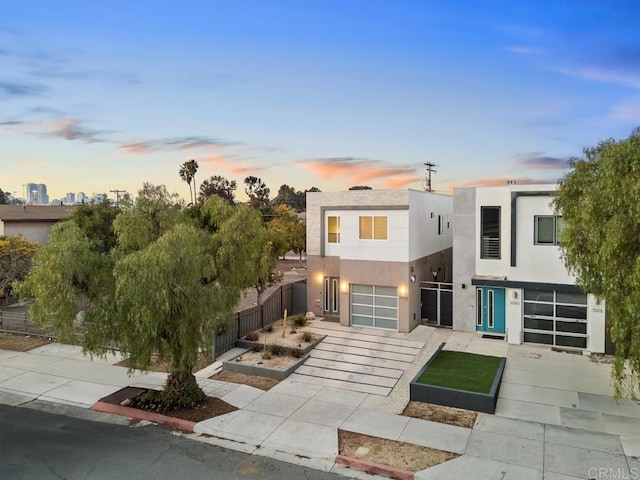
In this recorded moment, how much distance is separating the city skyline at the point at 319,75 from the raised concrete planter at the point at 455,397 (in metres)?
8.19

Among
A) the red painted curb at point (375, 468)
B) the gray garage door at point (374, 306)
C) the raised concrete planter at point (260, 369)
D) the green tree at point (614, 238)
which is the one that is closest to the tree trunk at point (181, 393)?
the raised concrete planter at point (260, 369)

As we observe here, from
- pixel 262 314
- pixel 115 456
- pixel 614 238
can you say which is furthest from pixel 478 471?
pixel 262 314

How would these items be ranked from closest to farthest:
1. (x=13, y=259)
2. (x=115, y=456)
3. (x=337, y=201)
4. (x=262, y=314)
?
(x=115, y=456)
(x=262, y=314)
(x=337, y=201)
(x=13, y=259)

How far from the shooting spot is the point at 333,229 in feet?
72.6

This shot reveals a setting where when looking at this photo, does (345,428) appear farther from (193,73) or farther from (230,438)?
(193,73)

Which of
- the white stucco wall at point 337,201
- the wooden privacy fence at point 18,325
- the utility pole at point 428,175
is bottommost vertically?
the wooden privacy fence at point 18,325

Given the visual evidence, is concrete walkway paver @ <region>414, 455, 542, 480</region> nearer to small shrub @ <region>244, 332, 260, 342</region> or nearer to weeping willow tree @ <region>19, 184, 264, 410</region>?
weeping willow tree @ <region>19, 184, 264, 410</region>

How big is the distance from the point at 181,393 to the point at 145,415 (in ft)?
3.33

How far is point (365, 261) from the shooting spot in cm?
2073

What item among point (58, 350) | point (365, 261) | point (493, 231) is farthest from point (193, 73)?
point (493, 231)

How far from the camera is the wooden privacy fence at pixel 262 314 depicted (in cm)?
1744

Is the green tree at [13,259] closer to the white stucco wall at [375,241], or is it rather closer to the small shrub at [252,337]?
the small shrub at [252,337]

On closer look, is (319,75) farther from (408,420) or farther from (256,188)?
(256,188)

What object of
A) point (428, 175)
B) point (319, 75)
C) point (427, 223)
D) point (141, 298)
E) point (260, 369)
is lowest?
point (260, 369)
